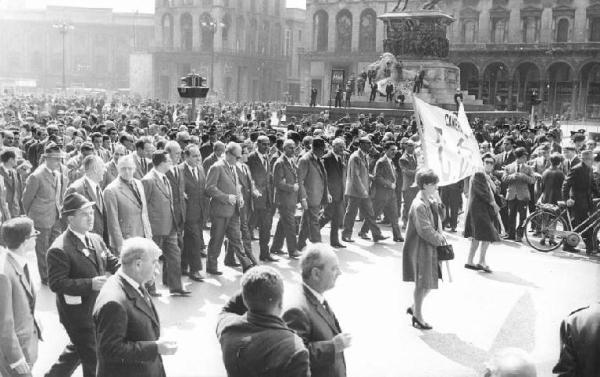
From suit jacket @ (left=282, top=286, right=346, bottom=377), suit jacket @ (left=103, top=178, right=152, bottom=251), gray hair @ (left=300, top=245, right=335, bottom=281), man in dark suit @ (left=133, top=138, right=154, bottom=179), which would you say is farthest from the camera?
man in dark suit @ (left=133, top=138, right=154, bottom=179)

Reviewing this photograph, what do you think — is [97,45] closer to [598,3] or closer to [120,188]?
[598,3]

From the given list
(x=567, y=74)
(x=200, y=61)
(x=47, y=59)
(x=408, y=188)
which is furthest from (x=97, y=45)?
(x=408, y=188)

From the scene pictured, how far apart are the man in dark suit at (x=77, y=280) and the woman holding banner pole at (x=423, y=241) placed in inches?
138

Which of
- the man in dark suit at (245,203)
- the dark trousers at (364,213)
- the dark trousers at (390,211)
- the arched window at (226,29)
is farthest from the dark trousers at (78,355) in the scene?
the arched window at (226,29)

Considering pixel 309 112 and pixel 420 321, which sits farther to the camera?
pixel 309 112

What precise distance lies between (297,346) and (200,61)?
70701mm

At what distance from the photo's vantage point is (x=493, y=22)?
6162 cm

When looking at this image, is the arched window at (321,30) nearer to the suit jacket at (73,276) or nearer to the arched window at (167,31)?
the arched window at (167,31)

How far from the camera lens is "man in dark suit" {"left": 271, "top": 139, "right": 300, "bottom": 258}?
11.5 meters

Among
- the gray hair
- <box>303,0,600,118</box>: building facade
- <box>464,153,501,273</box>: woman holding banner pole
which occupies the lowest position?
<box>464,153,501,273</box>: woman holding banner pole

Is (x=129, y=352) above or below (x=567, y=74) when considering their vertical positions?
below

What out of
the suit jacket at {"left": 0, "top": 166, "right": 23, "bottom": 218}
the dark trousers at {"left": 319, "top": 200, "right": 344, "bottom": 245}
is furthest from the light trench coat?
the suit jacket at {"left": 0, "top": 166, "right": 23, "bottom": 218}

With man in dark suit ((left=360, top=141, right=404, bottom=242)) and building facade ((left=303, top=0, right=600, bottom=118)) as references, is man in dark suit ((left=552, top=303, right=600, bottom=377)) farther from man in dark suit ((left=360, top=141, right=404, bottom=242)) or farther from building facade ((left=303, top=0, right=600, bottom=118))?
building facade ((left=303, top=0, right=600, bottom=118))

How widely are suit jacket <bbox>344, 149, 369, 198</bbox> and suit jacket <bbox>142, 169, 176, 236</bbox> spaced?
4.71m
